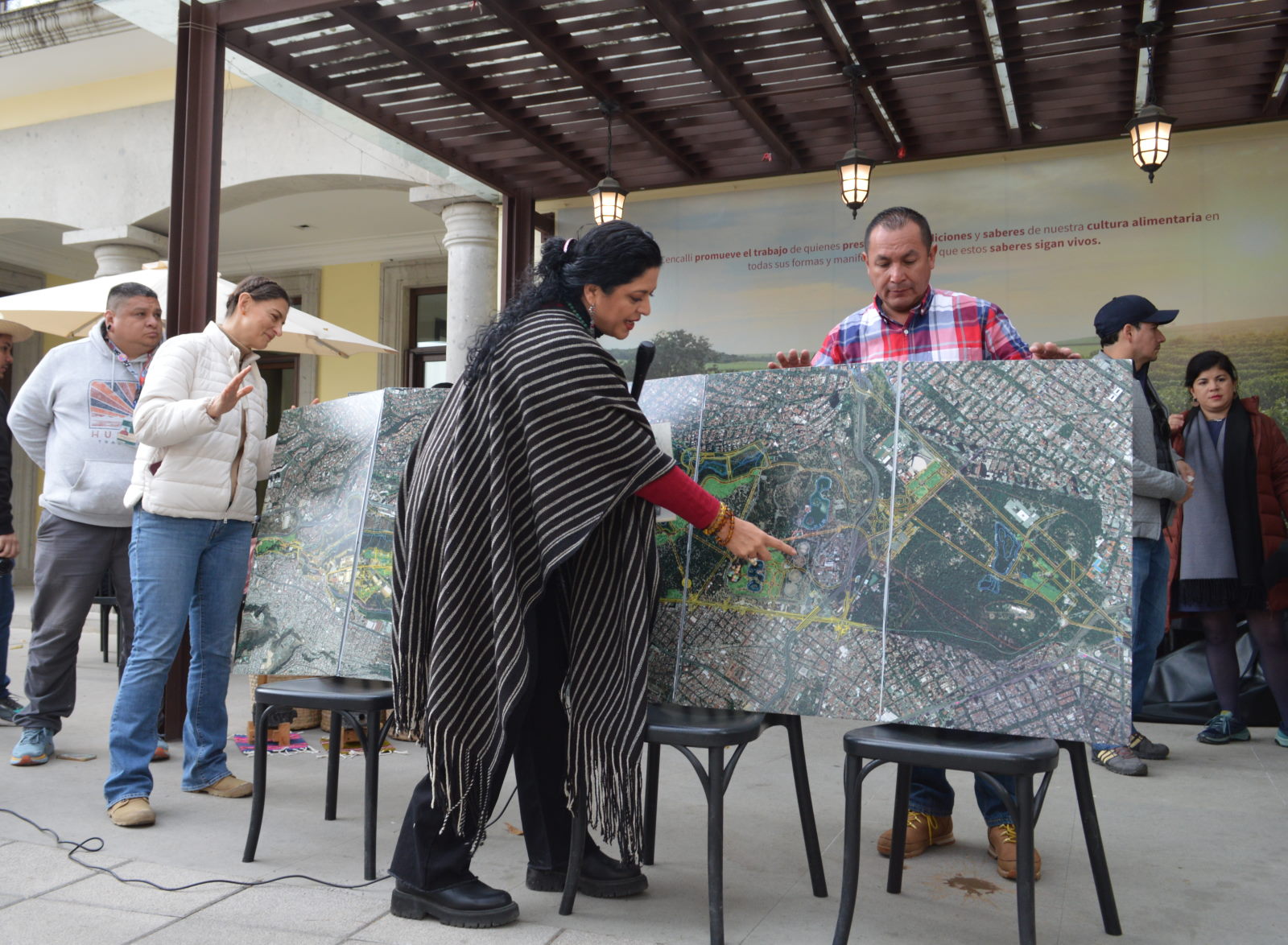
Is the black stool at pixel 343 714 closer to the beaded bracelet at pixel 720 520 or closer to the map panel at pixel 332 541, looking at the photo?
the map panel at pixel 332 541

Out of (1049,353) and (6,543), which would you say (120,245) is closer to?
(6,543)

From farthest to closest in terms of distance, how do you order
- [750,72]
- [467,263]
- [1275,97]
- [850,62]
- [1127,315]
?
1. [467,263]
2. [1275,97]
3. [750,72]
4. [850,62]
5. [1127,315]

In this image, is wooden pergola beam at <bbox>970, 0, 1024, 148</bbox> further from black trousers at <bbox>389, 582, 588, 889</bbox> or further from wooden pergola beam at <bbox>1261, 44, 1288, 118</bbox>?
black trousers at <bbox>389, 582, 588, 889</bbox>

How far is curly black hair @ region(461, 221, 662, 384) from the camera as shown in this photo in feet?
9.04

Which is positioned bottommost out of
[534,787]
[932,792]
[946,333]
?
[932,792]

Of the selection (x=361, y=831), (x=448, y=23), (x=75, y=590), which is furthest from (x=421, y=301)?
(x=361, y=831)

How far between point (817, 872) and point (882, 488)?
1153 millimetres

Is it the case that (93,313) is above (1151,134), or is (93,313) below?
below

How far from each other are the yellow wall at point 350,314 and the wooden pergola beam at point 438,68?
19.3 ft

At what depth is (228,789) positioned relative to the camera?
400 centimetres

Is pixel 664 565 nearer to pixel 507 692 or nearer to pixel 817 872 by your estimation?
pixel 507 692

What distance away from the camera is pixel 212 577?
3.96m

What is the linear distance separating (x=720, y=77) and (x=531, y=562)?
4.29 meters

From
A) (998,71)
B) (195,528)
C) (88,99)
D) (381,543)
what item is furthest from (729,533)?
(88,99)
